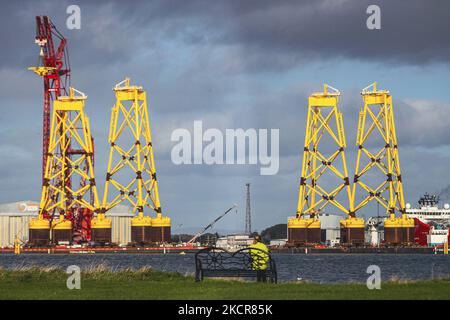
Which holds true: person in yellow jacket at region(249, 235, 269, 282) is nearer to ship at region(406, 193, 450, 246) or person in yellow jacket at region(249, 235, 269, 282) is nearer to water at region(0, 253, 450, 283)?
water at region(0, 253, 450, 283)

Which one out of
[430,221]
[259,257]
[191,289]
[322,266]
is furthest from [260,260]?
[430,221]

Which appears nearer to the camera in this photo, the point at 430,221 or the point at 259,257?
the point at 259,257

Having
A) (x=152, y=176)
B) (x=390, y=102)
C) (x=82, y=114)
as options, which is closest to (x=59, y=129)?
(x=82, y=114)

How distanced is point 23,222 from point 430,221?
6546cm

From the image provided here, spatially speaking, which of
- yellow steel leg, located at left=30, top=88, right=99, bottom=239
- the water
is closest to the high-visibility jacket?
the water

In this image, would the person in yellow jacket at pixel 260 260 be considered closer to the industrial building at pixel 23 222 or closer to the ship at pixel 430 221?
the ship at pixel 430 221

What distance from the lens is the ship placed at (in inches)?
5945

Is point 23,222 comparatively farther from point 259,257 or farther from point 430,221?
point 259,257

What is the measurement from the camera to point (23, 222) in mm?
168375

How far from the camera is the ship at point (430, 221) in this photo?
5945 inches

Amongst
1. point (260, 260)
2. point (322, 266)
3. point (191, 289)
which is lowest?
point (322, 266)

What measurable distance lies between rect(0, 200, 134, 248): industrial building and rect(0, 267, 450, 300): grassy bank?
131 metres

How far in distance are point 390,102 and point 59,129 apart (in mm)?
44382
